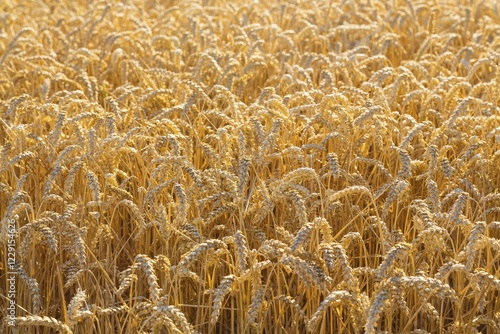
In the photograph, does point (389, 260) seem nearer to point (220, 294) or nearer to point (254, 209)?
point (220, 294)

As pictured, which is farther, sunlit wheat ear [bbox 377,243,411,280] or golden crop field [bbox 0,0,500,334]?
golden crop field [bbox 0,0,500,334]

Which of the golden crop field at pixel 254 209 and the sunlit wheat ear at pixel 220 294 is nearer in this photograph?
the sunlit wheat ear at pixel 220 294

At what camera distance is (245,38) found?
12.3 ft

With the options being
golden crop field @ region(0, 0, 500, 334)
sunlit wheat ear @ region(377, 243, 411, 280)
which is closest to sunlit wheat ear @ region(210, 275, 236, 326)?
golden crop field @ region(0, 0, 500, 334)

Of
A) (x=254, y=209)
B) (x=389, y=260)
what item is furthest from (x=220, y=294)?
(x=254, y=209)

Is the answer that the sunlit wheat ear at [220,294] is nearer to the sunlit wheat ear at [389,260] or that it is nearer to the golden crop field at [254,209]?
the golden crop field at [254,209]

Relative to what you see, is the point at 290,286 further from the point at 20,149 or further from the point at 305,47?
the point at 305,47

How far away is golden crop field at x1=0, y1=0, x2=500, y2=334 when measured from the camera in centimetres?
191

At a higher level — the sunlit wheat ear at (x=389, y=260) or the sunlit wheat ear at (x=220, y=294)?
the sunlit wheat ear at (x=389, y=260)

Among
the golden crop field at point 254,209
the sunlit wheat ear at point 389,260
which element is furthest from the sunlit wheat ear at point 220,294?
the sunlit wheat ear at point 389,260

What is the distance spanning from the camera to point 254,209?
2.23 m

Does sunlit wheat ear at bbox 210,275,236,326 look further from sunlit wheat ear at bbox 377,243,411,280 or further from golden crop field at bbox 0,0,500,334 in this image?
sunlit wheat ear at bbox 377,243,411,280

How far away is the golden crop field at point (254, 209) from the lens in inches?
75.1

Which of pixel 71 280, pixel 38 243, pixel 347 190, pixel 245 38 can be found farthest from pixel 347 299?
pixel 245 38
